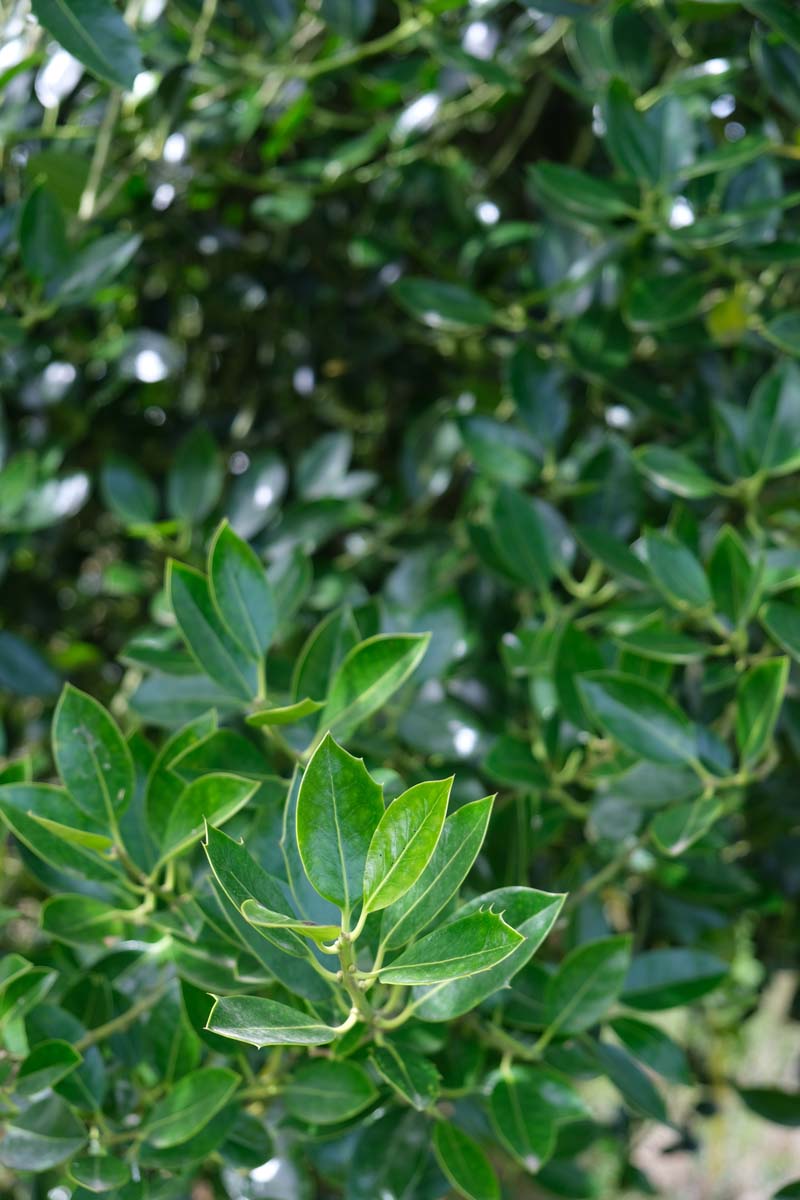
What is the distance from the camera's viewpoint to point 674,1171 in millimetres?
2787

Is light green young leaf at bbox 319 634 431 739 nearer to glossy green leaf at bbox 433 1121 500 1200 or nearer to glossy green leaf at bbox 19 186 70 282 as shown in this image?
glossy green leaf at bbox 433 1121 500 1200

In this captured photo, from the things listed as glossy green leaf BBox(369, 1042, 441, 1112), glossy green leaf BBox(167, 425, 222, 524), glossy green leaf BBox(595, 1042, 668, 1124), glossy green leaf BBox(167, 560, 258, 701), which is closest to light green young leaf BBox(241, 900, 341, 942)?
glossy green leaf BBox(369, 1042, 441, 1112)

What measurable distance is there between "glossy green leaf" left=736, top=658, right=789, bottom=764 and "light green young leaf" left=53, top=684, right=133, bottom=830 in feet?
0.99

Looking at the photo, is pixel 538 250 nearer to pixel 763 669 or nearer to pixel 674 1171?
pixel 763 669

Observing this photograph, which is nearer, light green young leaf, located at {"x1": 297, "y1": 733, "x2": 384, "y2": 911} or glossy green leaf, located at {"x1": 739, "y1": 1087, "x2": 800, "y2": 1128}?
light green young leaf, located at {"x1": 297, "y1": 733, "x2": 384, "y2": 911}

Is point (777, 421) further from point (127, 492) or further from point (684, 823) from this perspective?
point (127, 492)

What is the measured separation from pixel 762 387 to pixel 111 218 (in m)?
0.49

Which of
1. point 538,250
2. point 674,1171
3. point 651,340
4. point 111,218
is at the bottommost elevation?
point 674,1171

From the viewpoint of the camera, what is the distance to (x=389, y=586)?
78 cm

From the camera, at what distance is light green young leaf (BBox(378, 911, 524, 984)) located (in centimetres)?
36

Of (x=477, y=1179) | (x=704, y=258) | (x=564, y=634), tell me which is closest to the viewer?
(x=477, y=1179)

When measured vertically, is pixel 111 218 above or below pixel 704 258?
above

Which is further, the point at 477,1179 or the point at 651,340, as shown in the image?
the point at 651,340

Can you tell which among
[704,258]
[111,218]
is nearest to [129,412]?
[111,218]
